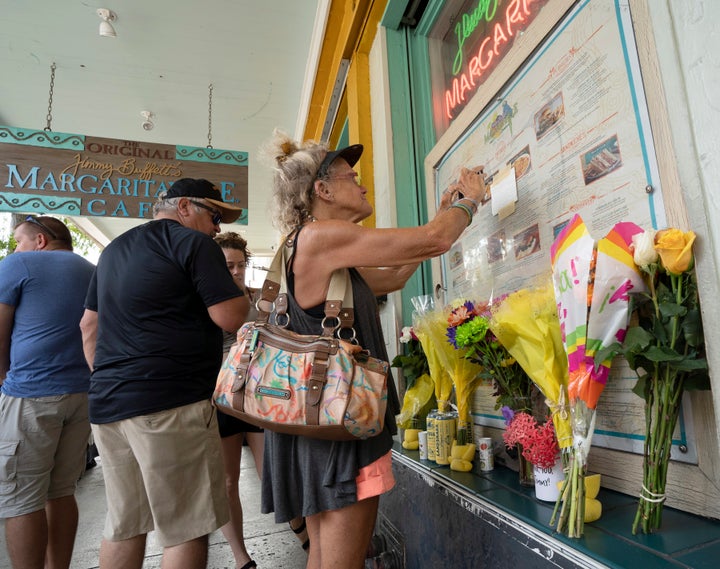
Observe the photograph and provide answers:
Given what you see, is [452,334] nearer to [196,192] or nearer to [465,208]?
[465,208]

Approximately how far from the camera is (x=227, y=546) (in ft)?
8.30

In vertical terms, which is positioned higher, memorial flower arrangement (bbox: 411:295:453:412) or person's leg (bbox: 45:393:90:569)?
memorial flower arrangement (bbox: 411:295:453:412)

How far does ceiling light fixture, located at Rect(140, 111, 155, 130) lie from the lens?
5051mm

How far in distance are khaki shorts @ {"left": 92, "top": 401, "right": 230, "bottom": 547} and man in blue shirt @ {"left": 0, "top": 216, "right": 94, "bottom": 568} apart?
70 centimetres

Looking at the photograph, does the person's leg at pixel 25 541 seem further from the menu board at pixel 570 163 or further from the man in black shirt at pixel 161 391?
the menu board at pixel 570 163

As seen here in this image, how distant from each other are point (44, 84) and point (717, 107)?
18.5 ft

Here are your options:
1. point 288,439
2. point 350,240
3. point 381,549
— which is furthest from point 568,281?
point 381,549

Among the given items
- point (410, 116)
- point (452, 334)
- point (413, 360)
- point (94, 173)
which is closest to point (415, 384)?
point (413, 360)

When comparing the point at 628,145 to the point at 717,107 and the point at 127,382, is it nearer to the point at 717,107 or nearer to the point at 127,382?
the point at 717,107

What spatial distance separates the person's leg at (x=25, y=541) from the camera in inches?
73.0

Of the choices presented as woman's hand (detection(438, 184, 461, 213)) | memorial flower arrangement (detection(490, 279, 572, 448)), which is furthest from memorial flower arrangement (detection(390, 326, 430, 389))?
memorial flower arrangement (detection(490, 279, 572, 448))

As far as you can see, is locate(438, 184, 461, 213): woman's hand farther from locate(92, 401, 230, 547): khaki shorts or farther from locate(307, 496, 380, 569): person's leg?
locate(92, 401, 230, 547): khaki shorts

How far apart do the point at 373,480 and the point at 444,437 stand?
2.15ft

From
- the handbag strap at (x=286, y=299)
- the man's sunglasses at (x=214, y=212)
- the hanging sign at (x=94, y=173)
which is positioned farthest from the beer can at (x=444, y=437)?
the hanging sign at (x=94, y=173)
